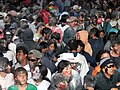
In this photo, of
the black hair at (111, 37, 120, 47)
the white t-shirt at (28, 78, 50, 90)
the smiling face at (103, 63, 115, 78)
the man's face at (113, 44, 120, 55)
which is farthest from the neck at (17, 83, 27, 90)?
the black hair at (111, 37, 120, 47)

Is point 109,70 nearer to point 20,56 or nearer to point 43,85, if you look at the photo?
point 43,85

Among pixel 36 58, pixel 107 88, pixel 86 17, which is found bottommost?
pixel 107 88

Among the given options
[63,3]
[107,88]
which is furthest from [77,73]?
[63,3]

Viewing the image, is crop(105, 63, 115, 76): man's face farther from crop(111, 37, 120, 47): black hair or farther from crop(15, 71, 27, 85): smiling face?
crop(111, 37, 120, 47): black hair

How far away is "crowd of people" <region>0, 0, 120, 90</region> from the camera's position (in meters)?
7.46

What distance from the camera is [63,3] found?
18875 mm

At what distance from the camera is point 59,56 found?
8633 millimetres

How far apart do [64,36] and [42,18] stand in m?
2.45

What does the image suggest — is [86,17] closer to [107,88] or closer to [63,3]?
[63,3]

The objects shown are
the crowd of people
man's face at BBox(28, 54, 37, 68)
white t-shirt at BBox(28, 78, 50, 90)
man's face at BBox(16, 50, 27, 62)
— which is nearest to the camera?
white t-shirt at BBox(28, 78, 50, 90)

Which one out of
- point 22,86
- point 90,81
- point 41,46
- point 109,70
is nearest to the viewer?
point 22,86

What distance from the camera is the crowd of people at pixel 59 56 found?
7.46m

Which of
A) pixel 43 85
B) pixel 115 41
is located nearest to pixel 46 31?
pixel 115 41

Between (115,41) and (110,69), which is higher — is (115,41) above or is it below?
above
